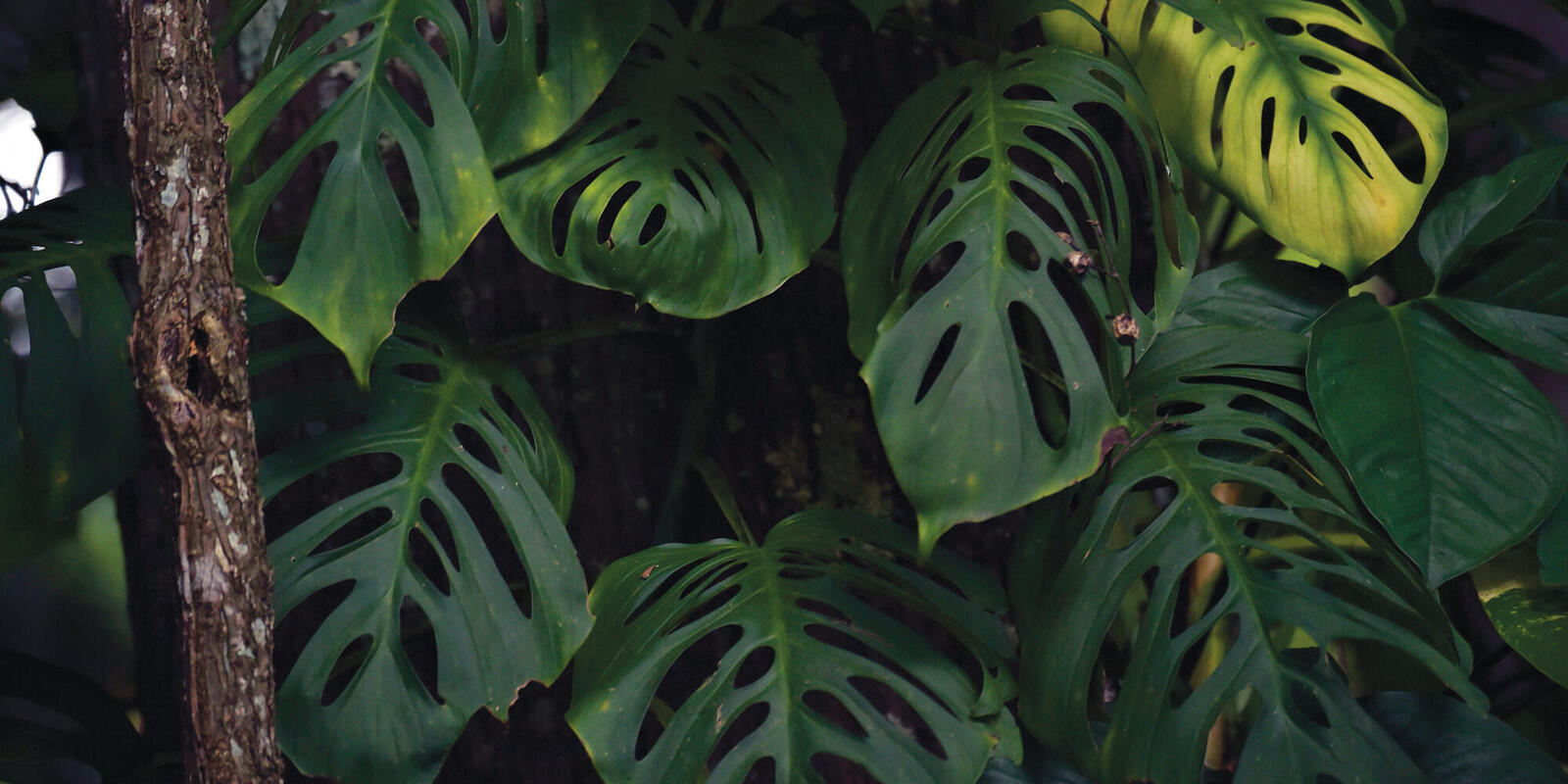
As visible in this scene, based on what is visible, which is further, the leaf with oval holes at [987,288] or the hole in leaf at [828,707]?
the hole in leaf at [828,707]

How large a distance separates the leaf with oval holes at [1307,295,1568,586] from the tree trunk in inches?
27.8

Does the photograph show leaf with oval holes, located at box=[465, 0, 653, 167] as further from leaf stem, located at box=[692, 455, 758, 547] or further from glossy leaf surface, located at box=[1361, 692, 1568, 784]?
glossy leaf surface, located at box=[1361, 692, 1568, 784]

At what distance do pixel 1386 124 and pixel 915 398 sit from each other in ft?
2.64

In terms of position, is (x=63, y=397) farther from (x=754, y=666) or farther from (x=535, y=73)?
(x=754, y=666)

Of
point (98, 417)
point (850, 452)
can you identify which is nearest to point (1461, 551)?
point (850, 452)

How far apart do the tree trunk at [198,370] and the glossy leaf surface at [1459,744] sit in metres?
0.79

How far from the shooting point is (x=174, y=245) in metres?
0.53

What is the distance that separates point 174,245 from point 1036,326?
74 cm

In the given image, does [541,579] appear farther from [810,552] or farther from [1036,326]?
[1036,326]

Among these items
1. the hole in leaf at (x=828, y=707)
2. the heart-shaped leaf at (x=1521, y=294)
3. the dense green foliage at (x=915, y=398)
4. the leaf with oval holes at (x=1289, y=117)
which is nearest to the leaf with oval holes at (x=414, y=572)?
the dense green foliage at (x=915, y=398)

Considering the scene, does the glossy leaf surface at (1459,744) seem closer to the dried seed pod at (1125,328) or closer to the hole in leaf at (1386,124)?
the dried seed pod at (1125,328)

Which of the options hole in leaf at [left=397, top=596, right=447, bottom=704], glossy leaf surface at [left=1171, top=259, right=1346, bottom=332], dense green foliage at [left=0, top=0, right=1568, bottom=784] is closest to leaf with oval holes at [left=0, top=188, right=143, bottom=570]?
dense green foliage at [left=0, top=0, right=1568, bottom=784]

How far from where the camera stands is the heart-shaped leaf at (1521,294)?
2.60 ft

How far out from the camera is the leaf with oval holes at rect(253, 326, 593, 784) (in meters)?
0.63
